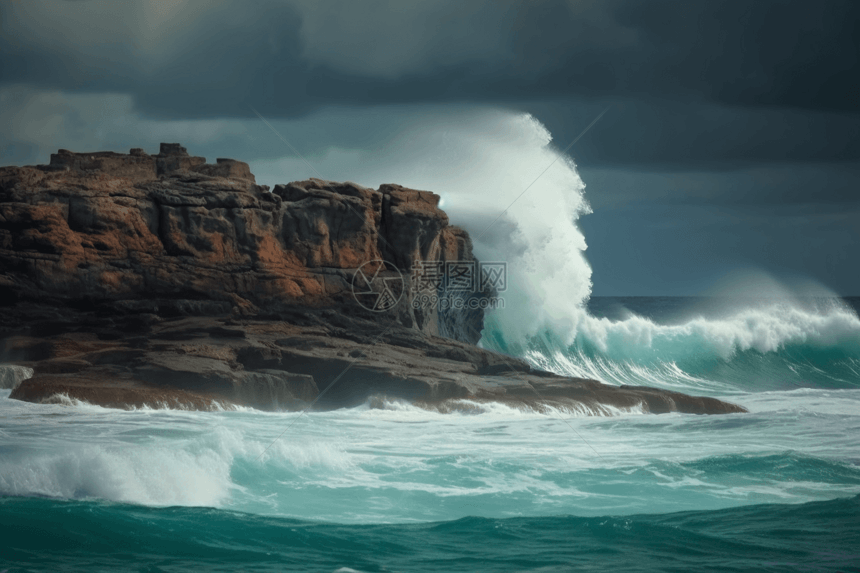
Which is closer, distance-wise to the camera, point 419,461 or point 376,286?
point 419,461

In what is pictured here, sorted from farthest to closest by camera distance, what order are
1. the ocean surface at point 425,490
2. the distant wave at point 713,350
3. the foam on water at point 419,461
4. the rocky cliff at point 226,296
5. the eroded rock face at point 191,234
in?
the distant wave at point 713,350 < the eroded rock face at point 191,234 < the rocky cliff at point 226,296 < the foam on water at point 419,461 < the ocean surface at point 425,490

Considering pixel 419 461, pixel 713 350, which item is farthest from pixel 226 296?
pixel 713 350

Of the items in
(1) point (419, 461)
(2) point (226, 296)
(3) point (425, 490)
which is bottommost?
(3) point (425, 490)

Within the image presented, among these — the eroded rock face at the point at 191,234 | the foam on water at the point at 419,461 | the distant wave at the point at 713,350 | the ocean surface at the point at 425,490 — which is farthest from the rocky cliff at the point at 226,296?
the distant wave at the point at 713,350

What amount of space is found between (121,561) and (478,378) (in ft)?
→ 42.4

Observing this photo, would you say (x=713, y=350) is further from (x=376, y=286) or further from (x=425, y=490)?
(x=425, y=490)

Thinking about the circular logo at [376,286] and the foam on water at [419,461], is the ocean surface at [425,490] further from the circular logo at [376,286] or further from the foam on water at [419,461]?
the circular logo at [376,286]

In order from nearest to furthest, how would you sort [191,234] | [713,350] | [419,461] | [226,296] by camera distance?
1. [419,461]
2. [226,296]
3. [191,234]
4. [713,350]

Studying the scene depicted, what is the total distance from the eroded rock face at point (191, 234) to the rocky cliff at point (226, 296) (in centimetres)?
4

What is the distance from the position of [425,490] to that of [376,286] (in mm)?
12749

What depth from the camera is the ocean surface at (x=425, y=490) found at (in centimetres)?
742

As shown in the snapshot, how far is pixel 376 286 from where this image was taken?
74.6ft

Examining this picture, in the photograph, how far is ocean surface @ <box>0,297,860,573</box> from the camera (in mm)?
7422

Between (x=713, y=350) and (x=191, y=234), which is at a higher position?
(x=191, y=234)
